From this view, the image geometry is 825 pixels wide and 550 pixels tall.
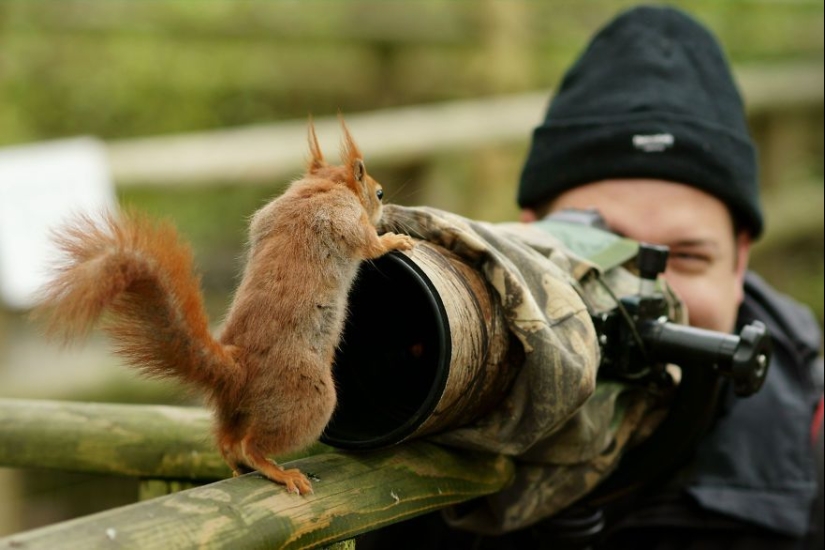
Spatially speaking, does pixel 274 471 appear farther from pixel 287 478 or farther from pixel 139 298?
pixel 139 298

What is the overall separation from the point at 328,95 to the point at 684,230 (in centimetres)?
374

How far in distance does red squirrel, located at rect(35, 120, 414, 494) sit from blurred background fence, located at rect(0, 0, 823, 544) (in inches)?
88.2

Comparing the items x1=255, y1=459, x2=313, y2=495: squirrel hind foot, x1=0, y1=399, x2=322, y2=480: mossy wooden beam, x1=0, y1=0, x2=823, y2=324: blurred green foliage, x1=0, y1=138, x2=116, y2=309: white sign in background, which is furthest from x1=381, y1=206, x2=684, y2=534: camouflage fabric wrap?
x1=0, y1=0, x2=823, y2=324: blurred green foliage

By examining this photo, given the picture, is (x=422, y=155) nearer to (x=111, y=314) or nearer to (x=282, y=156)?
(x=282, y=156)

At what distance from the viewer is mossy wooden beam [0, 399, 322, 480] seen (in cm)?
124

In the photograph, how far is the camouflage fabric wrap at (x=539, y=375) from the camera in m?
0.99

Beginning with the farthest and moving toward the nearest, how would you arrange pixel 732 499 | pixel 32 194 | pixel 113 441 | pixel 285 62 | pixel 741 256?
pixel 285 62
pixel 32 194
pixel 741 256
pixel 732 499
pixel 113 441

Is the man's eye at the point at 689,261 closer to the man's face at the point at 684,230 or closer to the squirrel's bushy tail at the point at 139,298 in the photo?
the man's face at the point at 684,230

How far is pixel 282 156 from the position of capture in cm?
311

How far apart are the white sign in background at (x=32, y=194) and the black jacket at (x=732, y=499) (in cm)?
132

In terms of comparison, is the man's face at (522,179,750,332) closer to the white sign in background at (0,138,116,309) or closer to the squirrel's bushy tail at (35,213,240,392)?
the squirrel's bushy tail at (35,213,240,392)

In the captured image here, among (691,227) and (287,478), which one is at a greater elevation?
(691,227)

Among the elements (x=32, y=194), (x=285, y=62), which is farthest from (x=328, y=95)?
(x=32, y=194)

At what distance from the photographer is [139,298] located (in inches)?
32.3
